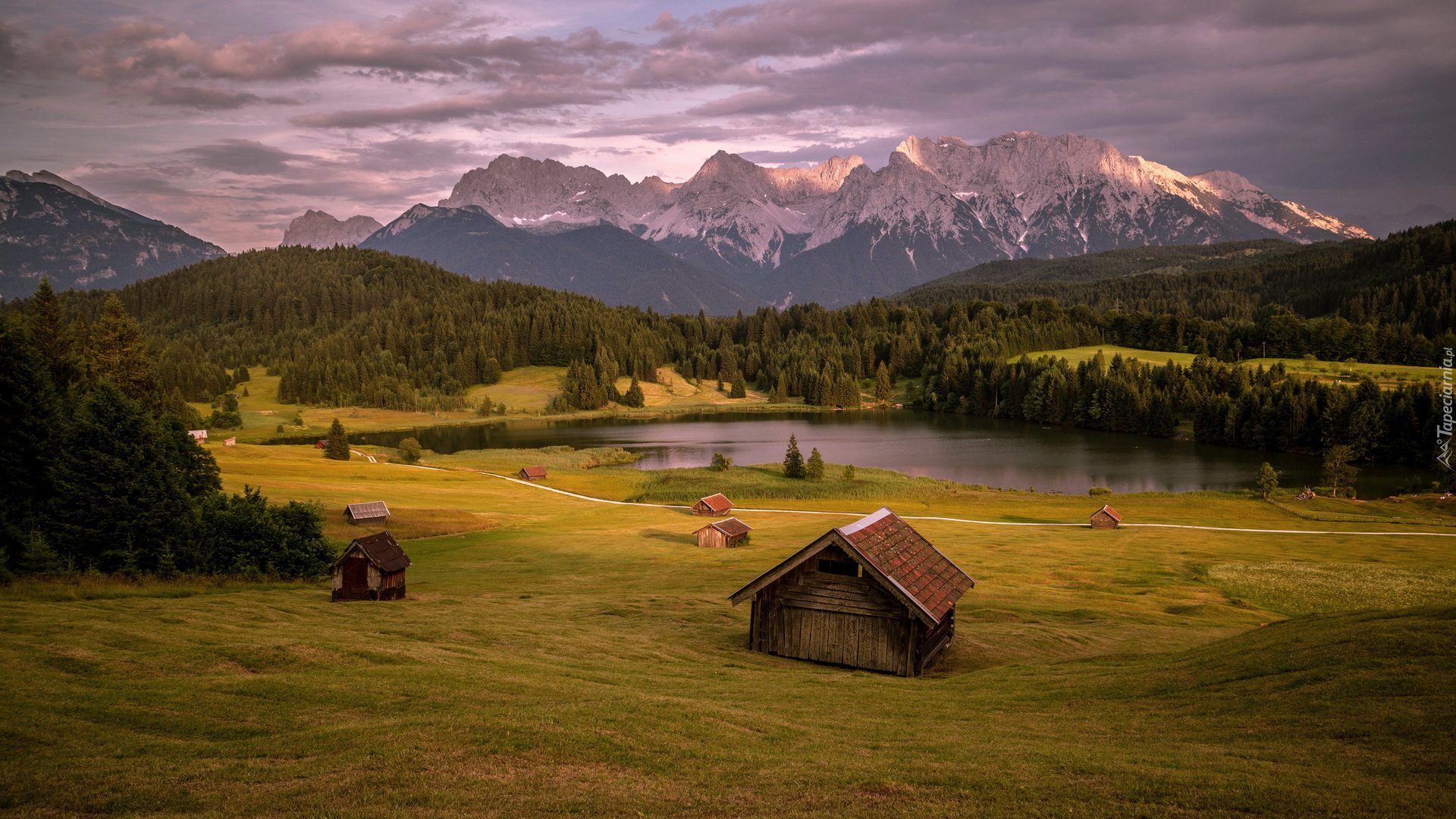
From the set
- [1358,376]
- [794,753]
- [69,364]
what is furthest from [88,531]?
[1358,376]

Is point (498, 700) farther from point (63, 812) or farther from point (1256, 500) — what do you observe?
point (1256, 500)

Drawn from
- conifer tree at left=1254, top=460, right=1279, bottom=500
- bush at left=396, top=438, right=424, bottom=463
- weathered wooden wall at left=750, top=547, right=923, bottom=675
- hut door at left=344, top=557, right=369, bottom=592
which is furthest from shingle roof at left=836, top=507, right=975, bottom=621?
bush at left=396, top=438, right=424, bottom=463

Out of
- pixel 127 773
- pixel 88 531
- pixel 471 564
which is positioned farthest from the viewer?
pixel 471 564

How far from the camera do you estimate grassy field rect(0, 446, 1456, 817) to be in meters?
11.8

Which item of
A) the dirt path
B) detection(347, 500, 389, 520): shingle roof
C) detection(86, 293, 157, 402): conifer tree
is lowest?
the dirt path

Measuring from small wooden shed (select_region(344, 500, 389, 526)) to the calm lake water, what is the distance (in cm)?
5400

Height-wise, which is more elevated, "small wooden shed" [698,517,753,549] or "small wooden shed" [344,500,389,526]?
"small wooden shed" [344,500,389,526]

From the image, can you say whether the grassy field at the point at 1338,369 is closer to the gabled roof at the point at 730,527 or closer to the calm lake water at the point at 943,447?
the calm lake water at the point at 943,447

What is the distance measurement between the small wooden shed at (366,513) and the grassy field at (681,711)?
69.5 ft

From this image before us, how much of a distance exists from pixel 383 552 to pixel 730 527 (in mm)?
27142

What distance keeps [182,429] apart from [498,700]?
47.1 metres

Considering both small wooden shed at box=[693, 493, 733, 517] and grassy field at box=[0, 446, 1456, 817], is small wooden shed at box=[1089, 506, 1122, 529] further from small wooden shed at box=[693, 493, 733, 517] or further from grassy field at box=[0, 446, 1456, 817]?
small wooden shed at box=[693, 493, 733, 517]

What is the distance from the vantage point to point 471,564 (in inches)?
1930

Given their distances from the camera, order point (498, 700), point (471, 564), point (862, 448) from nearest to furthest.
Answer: point (498, 700)
point (471, 564)
point (862, 448)
